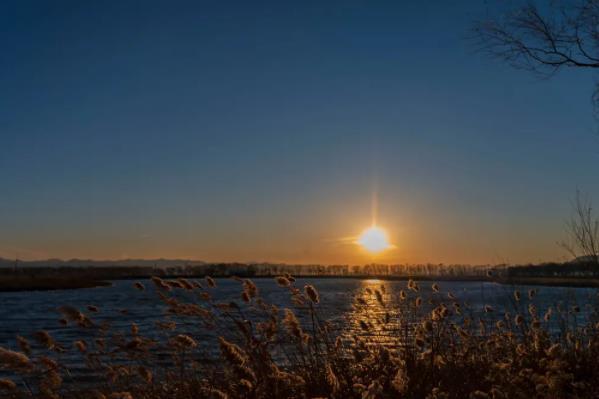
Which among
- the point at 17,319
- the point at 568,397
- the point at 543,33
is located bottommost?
the point at 17,319

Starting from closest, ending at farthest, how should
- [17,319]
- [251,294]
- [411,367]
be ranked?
[251,294] → [411,367] → [17,319]

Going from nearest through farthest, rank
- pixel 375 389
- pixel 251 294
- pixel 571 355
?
pixel 375 389 → pixel 251 294 → pixel 571 355

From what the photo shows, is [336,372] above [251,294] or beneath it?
beneath

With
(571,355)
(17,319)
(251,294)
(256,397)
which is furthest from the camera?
(17,319)

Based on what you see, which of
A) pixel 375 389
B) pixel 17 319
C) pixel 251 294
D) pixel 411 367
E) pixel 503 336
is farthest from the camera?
pixel 17 319

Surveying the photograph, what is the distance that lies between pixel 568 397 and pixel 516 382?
76cm

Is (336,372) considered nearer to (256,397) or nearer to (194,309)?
(256,397)

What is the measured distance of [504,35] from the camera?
384 inches

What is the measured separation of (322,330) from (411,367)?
3.57 ft

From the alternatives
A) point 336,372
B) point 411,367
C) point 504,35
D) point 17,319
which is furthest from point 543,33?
point 17,319

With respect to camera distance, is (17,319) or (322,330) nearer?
(322,330)

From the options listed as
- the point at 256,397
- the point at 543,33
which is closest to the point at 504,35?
the point at 543,33

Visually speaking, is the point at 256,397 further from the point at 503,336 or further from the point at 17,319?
the point at 17,319

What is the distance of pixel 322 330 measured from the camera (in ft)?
21.9
